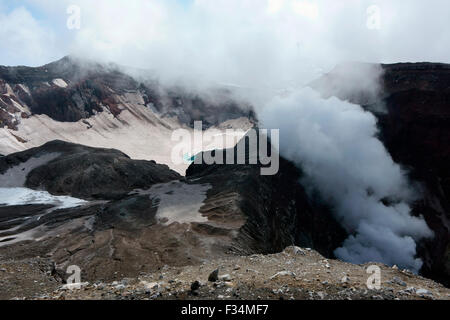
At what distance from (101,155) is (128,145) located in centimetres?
5417

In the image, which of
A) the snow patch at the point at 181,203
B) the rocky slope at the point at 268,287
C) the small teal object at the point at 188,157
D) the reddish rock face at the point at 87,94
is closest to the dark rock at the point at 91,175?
Result: the snow patch at the point at 181,203

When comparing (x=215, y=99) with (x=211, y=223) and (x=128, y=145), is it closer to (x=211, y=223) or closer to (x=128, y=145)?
(x=128, y=145)

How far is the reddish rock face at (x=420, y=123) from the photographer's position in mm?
51781

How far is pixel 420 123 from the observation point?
53906 mm

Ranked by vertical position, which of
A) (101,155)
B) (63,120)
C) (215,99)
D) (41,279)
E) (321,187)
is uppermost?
(215,99)

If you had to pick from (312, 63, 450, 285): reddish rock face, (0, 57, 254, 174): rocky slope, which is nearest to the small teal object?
(0, 57, 254, 174): rocky slope

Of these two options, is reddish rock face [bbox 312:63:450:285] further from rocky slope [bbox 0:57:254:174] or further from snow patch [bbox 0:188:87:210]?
rocky slope [bbox 0:57:254:174]

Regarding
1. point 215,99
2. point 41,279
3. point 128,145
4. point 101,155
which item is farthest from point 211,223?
point 215,99

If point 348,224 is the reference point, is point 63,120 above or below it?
above

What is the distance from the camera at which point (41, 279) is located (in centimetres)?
1662

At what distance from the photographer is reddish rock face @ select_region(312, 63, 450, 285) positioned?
5178 centimetres

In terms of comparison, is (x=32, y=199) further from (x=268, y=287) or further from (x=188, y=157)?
(x=188, y=157)

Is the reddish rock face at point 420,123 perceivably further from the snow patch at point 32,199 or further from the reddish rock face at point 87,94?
the reddish rock face at point 87,94

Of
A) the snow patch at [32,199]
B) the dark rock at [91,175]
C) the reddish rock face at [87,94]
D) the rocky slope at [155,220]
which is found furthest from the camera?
the reddish rock face at [87,94]
